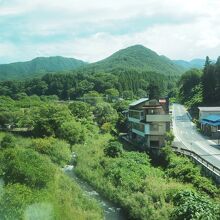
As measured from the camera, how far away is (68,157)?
124 ft

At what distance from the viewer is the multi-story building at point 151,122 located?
37.4 meters

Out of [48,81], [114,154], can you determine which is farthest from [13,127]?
[48,81]

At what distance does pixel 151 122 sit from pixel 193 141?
6.28 metres

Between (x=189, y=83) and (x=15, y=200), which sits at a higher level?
(x=189, y=83)

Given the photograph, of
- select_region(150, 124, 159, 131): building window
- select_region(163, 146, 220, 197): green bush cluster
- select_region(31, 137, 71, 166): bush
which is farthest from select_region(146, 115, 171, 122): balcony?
select_region(31, 137, 71, 166): bush

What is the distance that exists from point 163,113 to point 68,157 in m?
10.6

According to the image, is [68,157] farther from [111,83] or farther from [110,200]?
[111,83]

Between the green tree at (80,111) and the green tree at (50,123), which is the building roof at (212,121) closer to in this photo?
the green tree at (50,123)

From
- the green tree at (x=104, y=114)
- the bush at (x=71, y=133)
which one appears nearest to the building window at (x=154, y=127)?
the bush at (x=71, y=133)

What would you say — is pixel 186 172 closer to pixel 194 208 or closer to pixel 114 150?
pixel 194 208

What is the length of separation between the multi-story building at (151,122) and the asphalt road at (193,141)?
2590 mm

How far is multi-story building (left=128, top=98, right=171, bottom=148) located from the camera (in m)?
37.4

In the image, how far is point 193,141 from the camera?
41031mm

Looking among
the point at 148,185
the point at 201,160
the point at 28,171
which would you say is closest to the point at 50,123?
the point at 201,160
